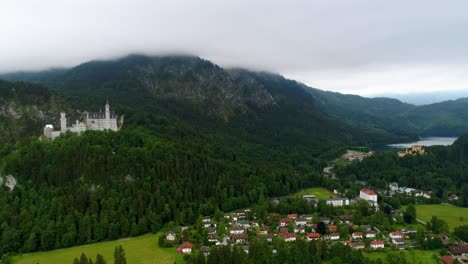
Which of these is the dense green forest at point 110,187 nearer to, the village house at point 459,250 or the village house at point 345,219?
the village house at point 345,219

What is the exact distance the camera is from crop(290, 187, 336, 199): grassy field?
298 ft

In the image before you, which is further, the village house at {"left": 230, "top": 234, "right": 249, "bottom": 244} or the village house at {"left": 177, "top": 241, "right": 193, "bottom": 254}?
the village house at {"left": 230, "top": 234, "right": 249, "bottom": 244}

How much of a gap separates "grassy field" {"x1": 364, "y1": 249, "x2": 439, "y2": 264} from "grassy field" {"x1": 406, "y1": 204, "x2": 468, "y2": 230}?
16.4 metres

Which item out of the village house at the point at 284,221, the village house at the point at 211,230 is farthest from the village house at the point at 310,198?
the village house at the point at 211,230

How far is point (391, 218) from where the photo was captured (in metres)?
71.2

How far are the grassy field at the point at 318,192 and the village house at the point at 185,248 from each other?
128 feet

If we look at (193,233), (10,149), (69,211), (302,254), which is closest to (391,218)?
(302,254)

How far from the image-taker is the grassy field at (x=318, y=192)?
298ft

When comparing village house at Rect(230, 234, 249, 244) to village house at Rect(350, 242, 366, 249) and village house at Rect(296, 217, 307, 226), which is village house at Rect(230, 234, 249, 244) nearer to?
village house at Rect(296, 217, 307, 226)

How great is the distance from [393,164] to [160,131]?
7364 centimetres

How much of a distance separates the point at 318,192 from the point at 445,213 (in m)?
28.0

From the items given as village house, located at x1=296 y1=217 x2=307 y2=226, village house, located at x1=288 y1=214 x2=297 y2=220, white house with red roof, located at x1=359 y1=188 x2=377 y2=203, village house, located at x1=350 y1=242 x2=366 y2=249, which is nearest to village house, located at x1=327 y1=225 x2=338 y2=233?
village house, located at x1=296 y1=217 x2=307 y2=226

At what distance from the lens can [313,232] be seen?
6438 cm

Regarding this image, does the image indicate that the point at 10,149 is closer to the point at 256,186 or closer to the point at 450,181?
the point at 256,186
